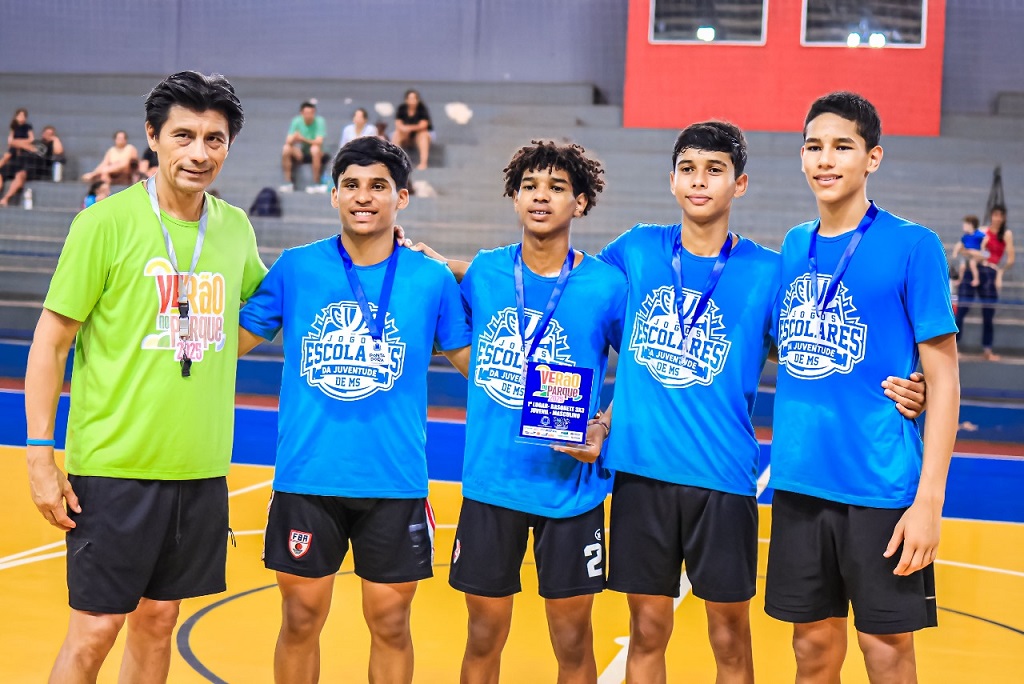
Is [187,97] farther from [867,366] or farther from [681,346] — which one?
[867,366]

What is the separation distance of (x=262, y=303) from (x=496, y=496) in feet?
3.24

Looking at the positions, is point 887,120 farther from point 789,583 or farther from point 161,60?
point 789,583

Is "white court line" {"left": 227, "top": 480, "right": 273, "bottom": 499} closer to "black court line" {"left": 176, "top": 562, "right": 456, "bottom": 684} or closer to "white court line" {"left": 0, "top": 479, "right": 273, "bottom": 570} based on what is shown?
"white court line" {"left": 0, "top": 479, "right": 273, "bottom": 570}

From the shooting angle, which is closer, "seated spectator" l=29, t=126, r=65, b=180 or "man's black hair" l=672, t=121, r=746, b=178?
"man's black hair" l=672, t=121, r=746, b=178

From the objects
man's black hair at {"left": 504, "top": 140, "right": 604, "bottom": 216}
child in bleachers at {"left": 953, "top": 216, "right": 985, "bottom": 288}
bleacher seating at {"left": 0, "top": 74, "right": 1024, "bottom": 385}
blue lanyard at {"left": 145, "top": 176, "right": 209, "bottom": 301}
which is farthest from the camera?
bleacher seating at {"left": 0, "top": 74, "right": 1024, "bottom": 385}

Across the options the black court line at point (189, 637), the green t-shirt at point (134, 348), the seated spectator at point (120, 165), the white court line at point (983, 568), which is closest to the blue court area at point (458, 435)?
the white court line at point (983, 568)

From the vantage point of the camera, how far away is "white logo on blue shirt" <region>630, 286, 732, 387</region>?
141 inches

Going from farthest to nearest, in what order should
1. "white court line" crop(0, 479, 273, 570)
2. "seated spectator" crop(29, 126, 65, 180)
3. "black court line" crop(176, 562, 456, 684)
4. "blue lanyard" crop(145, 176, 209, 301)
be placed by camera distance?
"seated spectator" crop(29, 126, 65, 180), "white court line" crop(0, 479, 273, 570), "black court line" crop(176, 562, 456, 684), "blue lanyard" crop(145, 176, 209, 301)

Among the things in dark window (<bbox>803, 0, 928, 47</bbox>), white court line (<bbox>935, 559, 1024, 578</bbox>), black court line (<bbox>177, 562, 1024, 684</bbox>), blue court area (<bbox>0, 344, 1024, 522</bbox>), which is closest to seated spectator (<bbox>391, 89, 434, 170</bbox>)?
blue court area (<bbox>0, 344, 1024, 522</bbox>)

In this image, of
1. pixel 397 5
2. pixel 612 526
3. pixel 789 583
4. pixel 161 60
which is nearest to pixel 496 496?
pixel 612 526

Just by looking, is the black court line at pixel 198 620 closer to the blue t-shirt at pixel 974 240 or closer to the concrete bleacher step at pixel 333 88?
the blue t-shirt at pixel 974 240

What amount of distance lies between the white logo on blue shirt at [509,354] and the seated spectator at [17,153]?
14530 millimetres

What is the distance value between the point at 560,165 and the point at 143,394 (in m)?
1.47

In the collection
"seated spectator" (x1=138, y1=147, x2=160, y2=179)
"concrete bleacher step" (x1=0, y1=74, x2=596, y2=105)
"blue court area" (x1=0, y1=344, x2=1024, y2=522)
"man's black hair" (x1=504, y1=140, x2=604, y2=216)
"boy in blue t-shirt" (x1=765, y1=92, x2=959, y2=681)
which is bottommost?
"blue court area" (x1=0, y1=344, x2=1024, y2=522)
